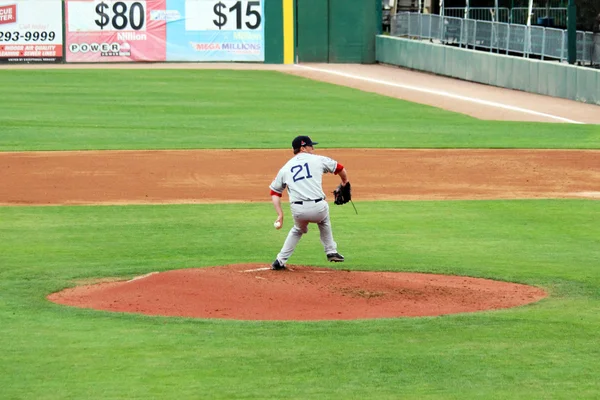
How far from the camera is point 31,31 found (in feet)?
165

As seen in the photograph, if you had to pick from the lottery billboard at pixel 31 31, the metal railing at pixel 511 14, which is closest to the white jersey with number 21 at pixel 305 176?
the metal railing at pixel 511 14

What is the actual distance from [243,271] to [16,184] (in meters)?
9.89

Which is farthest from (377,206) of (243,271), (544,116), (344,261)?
(544,116)

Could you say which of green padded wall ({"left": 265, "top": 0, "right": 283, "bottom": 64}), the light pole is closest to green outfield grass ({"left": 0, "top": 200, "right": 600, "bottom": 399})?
the light pole

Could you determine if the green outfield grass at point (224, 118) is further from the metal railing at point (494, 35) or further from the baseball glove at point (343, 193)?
the baseball glove at point (343, 193)

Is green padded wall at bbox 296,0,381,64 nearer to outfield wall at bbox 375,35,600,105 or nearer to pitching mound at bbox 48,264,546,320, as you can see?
outfield wall at bbox 375,35,600,105

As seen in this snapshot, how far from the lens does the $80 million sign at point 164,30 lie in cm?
5056

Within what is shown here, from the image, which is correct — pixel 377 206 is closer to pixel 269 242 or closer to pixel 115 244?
pixel 269 242

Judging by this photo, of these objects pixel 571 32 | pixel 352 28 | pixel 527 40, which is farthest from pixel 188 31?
pixel 571 32

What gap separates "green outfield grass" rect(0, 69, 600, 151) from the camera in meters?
28.6

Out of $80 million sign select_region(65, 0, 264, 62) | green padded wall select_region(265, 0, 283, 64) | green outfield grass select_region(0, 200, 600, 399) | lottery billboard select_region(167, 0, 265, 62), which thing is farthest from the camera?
green padded wall select_region(265, 0, 283, 64)

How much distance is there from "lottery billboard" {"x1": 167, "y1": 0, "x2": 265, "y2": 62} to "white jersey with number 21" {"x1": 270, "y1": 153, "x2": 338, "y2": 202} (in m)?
39.0

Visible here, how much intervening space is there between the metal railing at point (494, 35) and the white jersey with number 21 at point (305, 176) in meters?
25.3

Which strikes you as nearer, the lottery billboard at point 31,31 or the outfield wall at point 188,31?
the lottery billboard at point 31,31
